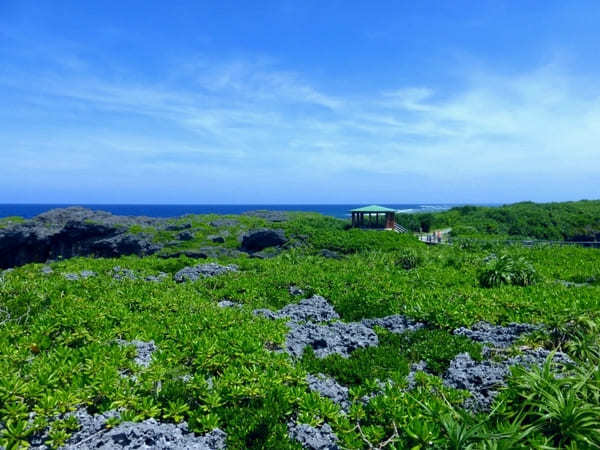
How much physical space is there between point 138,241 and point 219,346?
2416 cm

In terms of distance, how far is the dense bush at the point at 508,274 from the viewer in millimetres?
10281

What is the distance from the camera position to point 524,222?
40.8 m

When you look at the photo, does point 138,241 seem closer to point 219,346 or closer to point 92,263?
point 92,263

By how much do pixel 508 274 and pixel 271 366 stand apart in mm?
7961

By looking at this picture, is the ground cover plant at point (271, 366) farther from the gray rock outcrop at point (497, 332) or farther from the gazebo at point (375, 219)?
the gazebo at point (375, 219)

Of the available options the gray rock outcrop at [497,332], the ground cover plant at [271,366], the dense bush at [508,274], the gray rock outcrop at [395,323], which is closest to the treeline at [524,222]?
the dense bush at [508,274]

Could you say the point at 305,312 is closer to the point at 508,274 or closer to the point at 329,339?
the point at 329,339

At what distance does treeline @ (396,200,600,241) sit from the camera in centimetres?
3803

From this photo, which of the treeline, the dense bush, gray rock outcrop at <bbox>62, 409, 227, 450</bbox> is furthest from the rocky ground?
the treeline

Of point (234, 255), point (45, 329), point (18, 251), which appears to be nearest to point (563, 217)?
point (234, 255)

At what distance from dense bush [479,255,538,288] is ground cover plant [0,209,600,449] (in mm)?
337

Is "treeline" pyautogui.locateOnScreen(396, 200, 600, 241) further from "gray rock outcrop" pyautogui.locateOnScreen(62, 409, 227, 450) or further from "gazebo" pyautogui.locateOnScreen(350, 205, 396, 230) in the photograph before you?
"gray rock outcrop" pyautogui.locateOnScreen(62, 409, 227, 450)

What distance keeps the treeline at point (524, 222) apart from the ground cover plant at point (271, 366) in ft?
88.4

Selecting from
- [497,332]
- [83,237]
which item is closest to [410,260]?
[497,332]
